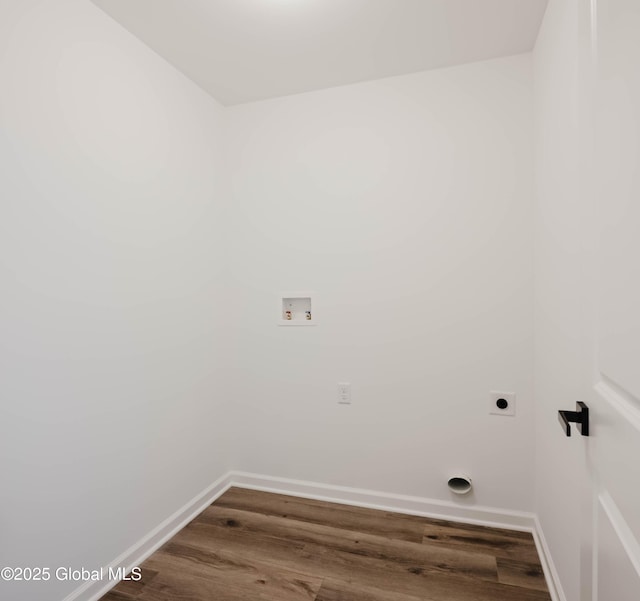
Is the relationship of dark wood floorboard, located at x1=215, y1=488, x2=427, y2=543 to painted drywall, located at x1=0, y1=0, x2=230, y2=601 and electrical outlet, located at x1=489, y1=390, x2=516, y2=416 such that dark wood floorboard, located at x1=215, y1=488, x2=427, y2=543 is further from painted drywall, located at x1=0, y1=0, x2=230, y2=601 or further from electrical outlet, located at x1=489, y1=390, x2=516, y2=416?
electrical outlet, located at x1=489, y1=390, x2=516, y2=416

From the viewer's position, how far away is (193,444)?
2.21 metres

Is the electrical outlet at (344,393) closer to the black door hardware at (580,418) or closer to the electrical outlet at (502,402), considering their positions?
the electrical outlet at (502,402)

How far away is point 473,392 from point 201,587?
1595 mm

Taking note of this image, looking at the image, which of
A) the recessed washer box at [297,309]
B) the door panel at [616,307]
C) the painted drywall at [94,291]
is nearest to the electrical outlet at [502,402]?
the recessed washer box at [297,309]

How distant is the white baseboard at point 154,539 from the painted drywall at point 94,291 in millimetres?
35

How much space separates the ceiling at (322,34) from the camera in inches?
65.4

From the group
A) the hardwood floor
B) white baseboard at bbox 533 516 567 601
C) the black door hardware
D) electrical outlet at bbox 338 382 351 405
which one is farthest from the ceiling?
the hardwood floor

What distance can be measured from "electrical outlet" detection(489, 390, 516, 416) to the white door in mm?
1148

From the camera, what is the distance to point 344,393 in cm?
230

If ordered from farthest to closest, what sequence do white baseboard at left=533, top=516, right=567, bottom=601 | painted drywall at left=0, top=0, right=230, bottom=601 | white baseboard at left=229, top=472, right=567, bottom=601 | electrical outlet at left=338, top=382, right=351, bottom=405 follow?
electrical outlet at left=338, top=382, right=351, bottom=405, white baseboard at left=229, top=472, right=567, bottom=601, white baseboard at left=533, top=516, right=567, bottom=601, painted drywall at left=0, top=0, right=230, bottom=601

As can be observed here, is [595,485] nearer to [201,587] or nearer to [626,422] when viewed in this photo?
[626,422]

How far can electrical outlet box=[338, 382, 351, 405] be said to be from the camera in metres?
2.29

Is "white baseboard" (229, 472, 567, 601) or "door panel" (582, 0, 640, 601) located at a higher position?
"door panel" (582, 0, 640, 601)

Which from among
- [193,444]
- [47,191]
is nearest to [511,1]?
[47,191]
